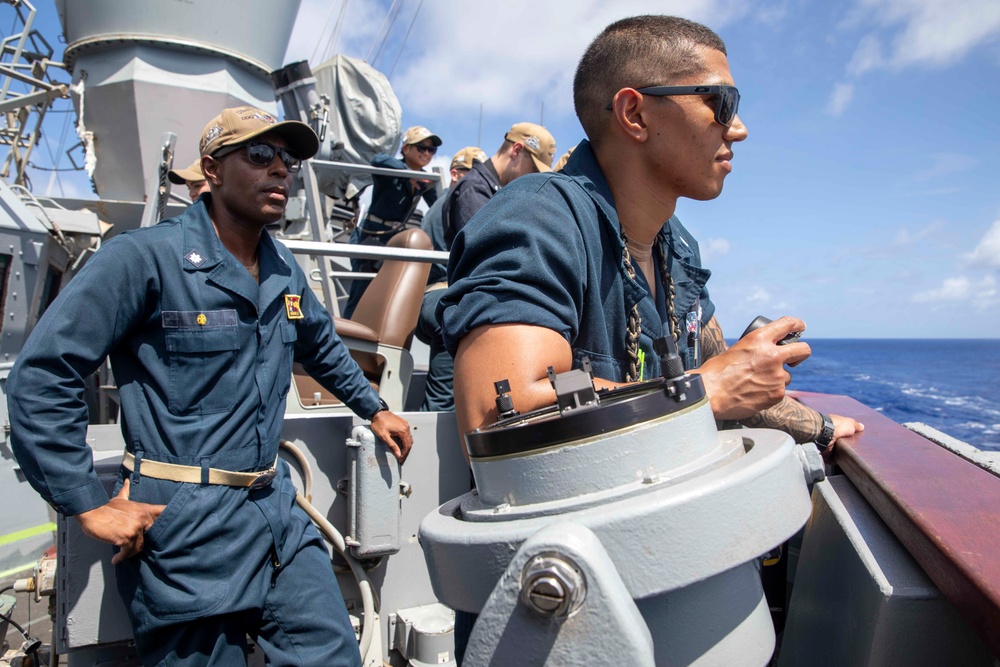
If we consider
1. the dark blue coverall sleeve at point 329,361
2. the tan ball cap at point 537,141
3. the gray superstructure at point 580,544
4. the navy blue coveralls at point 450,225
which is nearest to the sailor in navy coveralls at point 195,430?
the dark blue coverall sleeve at point 329,361

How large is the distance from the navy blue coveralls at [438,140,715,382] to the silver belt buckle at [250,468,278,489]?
3.13 feet

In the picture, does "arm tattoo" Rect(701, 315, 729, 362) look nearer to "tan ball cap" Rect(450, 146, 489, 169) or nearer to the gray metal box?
the gray metal box

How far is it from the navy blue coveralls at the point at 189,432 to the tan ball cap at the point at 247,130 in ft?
0.70

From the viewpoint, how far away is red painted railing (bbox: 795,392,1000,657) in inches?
37.9

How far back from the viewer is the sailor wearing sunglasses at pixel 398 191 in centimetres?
585

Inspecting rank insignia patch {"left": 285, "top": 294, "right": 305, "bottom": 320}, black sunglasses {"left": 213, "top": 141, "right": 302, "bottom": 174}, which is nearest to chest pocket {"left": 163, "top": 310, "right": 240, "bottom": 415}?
rank insignia patch {"left": 285, "top": 294, "right": 305, "bottom": 320}

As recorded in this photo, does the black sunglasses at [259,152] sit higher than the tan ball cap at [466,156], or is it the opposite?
the tan ball cap at [466,156]

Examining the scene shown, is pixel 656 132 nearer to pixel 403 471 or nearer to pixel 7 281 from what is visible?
pixel 403 471

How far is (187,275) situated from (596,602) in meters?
1.50

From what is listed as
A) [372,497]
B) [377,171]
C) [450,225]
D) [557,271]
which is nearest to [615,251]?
[557,271]

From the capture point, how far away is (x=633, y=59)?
1.33 m

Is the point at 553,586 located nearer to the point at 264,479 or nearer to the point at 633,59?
the point at 633,59

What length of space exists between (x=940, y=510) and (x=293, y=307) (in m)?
1.67

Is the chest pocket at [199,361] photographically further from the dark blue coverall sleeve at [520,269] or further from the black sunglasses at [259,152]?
the dark blue coverall sleeve at [520,269]
